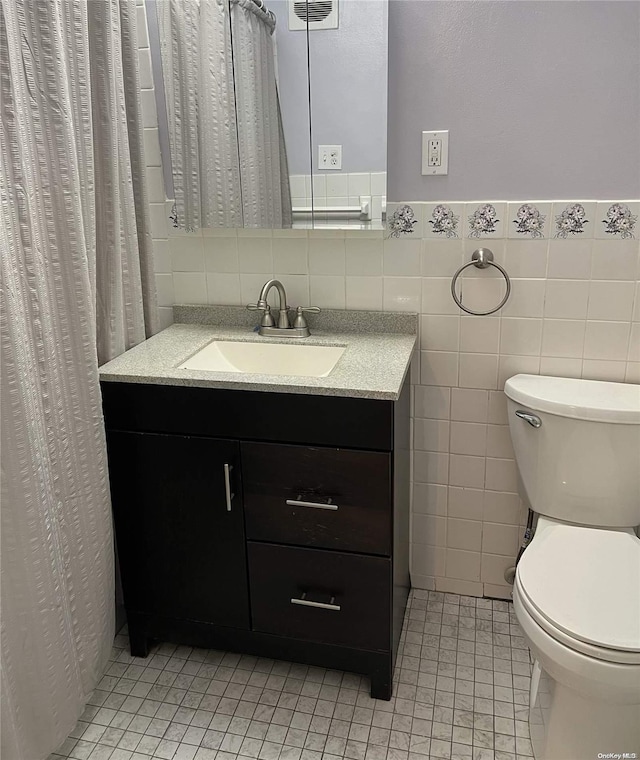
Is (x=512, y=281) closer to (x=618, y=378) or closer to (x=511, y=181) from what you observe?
(x=511, y=181)

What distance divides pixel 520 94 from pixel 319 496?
111 centimetres

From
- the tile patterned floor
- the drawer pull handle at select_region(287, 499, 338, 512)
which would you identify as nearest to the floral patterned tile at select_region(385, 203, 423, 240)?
the drawer pull handle at select_region(287, 499, 338, 512)

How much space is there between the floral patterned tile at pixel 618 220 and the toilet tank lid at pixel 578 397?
0.38 m

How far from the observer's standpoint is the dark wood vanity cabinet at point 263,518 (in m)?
1.61

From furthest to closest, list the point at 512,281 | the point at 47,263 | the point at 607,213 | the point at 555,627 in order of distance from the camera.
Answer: the point at 512,281 → the point at 607,213 → the point at 47,263 → the point at 555,627

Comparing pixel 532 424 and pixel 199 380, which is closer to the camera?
pixel 199 380

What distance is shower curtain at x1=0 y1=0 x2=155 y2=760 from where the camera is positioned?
1.37m

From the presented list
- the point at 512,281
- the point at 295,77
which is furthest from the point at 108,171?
the point at 512,281

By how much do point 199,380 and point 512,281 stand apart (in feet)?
2.86

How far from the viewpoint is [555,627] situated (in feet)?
4.52

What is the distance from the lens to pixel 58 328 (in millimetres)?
1522

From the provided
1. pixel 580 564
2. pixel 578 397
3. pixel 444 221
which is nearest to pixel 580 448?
pixel 578 397

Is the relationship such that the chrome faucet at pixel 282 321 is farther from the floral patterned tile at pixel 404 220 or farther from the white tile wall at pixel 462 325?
the floral patterned tile at pixel 404 220

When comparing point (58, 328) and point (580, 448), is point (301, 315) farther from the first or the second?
point (580, 448)
